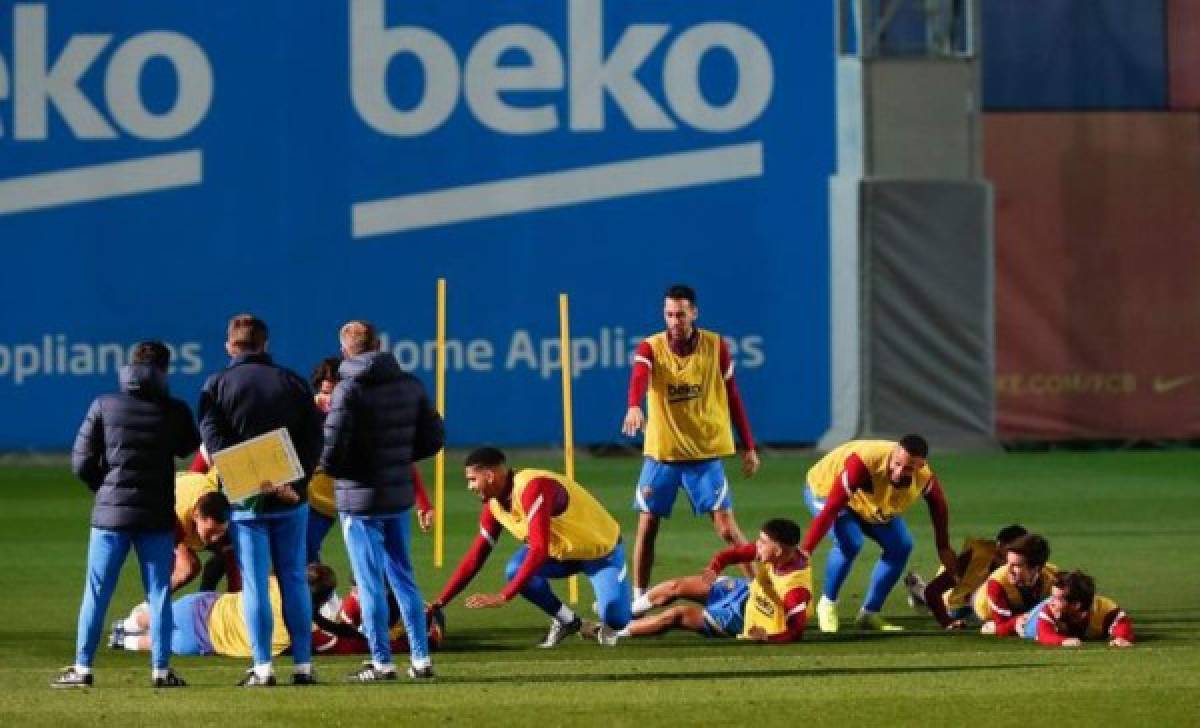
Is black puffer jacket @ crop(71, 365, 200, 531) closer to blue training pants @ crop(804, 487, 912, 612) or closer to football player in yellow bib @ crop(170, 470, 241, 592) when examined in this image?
football player in yellow bib @ crop(170, 470, 241, 592)

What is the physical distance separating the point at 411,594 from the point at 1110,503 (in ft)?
40.7

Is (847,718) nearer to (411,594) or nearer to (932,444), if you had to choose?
(411,594)

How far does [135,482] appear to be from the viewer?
11289 mm

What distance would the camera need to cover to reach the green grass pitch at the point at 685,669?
34.4ft

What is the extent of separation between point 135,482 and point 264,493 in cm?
60

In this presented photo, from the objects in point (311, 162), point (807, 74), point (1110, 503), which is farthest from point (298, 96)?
point (1110, 503)

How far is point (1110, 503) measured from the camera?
74.9 ft

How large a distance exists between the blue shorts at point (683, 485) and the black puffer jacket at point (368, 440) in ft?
12.5

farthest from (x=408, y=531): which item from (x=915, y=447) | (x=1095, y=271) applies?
(x=1095, y=271)

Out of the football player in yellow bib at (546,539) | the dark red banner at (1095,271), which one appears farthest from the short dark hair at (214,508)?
the dark red banner at (1095,271)

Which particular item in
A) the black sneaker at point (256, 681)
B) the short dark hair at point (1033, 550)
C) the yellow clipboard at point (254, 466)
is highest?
the yellow clipboard at point (254, 466)

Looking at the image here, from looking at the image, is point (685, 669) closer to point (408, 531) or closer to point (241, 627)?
point (408, 531)

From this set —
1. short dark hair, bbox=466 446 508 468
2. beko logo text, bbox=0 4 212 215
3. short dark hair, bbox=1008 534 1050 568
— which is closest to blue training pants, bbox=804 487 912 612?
short dark hair, bbox=1008 534 1050 568

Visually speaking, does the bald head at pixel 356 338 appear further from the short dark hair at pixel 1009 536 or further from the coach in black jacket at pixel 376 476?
the short dark hair at pixel 1009 536
